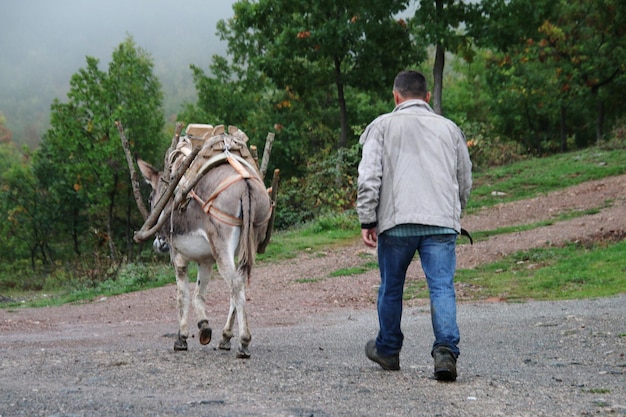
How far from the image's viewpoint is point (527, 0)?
23.8 meters

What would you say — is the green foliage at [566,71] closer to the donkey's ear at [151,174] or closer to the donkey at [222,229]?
the donkey's ear at [151,174]

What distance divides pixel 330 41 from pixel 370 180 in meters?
21.0

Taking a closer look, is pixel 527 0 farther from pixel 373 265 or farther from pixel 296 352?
pixel 296 352

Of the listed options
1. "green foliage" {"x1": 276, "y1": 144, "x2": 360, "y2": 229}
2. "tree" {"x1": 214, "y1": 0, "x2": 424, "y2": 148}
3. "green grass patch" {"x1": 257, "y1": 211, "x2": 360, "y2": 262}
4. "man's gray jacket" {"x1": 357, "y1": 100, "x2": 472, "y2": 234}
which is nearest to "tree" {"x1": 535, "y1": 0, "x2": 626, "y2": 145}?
"tree" {"x1": 214, "y1": 0, "x2": 424, "y2": 148}

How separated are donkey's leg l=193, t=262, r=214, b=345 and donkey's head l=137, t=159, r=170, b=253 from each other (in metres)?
0.46

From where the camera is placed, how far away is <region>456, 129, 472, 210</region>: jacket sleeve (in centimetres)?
632

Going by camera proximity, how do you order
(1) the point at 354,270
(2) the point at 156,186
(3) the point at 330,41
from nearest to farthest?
(2) the point at 156,186 < (1) the point at 354,270 < (3) the point at 330,41

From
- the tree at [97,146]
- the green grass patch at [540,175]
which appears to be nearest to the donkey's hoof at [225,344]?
the green grass patch at [540,175]

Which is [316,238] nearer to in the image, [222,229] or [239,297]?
[222,229]

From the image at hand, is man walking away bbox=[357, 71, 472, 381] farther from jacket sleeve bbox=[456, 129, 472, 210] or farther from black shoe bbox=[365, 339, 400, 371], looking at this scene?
black shoe bbox=[365, 339, 400, 371]

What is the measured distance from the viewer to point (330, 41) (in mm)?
26469

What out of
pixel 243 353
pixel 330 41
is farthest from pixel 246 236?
pixel 330 41

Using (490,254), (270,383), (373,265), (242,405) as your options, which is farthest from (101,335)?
(490,254)

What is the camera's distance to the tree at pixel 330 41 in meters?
26.6
